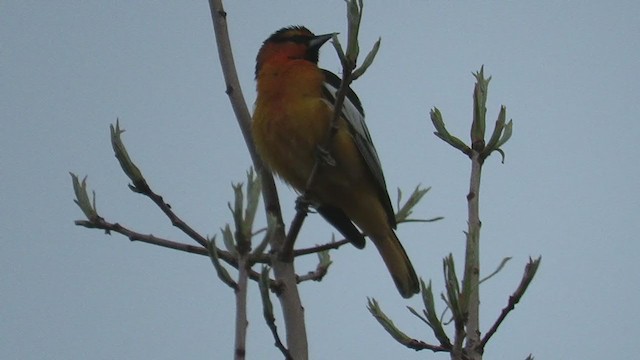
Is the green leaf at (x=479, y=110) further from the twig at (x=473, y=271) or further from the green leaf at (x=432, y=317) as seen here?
the green leaf at (x=432, y=317)

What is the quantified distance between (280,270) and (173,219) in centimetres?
37

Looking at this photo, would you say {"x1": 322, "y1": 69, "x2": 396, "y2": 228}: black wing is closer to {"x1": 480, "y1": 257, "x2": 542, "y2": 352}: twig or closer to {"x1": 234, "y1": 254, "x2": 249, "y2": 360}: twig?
{"x1": 480, "y1": 257, "x2": 542, "y2": 352}: twig

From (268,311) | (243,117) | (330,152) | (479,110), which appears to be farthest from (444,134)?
(330,152)

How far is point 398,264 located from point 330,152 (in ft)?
2.22

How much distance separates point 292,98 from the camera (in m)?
3.97

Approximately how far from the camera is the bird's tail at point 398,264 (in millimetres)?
3840

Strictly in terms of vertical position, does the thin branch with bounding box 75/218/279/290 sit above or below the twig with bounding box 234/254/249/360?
above

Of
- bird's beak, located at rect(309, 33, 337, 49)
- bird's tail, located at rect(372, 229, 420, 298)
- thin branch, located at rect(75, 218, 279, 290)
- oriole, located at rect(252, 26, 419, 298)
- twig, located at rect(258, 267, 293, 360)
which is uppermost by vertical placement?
bird's beak, located at rect(309, 33, 337, 49)

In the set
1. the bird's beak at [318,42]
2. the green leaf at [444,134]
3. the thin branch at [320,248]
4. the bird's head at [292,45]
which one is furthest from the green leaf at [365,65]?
the bird's beak at [318,42]

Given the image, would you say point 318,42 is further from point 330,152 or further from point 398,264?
point 398,264

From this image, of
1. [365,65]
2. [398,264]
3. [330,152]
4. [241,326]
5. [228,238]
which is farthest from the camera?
[398,264]

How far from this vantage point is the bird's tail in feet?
12.6

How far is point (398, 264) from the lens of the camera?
13.1ft

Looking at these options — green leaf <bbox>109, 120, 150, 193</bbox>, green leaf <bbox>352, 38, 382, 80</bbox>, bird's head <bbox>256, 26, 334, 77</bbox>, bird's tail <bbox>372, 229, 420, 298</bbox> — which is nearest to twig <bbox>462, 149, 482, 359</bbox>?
green leaf <bbox>352, 38, 382, 80</bbox>
